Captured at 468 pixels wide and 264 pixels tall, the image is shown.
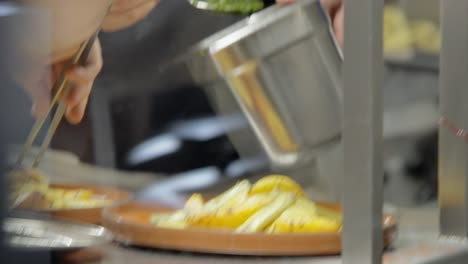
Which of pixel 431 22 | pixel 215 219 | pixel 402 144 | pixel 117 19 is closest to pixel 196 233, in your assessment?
pixel 215 219

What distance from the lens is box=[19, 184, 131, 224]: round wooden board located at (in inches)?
30.5

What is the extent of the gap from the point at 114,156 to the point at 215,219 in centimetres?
22

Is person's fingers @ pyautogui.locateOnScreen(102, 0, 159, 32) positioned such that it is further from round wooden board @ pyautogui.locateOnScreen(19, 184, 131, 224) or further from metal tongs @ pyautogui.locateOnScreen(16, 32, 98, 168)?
round wooden board @ pyautogui.locateOnScreen(19, 184, 131, 224)

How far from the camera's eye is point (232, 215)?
2.78ft

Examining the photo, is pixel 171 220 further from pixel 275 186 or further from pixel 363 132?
pixel 363 132

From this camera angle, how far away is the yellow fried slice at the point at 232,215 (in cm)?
84

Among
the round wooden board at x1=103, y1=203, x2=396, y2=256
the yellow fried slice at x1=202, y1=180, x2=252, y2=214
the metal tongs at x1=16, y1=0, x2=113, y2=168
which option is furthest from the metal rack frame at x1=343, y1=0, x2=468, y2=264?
the metal tongs at x1=16, y1=0, x2=113, y2=168

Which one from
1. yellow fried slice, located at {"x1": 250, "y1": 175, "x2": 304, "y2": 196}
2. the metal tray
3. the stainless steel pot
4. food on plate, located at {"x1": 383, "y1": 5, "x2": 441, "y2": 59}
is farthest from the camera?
food on plate, located at {"x1": 383, "y1": 5, "x2": 441, "y2": 59}

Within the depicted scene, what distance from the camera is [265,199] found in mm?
876

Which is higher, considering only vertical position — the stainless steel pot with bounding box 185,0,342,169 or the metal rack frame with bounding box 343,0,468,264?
the metal rack frame with bounding box 343,0,468,264

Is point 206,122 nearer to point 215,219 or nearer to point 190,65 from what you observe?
point 190,65

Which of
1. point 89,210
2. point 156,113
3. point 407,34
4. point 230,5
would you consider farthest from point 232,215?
point 407,34

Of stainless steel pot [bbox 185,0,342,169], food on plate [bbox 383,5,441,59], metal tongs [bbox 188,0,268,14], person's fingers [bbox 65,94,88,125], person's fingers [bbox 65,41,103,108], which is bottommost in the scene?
food on plate [bbox 383,5,441,59]

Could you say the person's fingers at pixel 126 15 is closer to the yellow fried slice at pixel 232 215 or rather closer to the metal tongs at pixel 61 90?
the metal tongs at pixel 61 90
